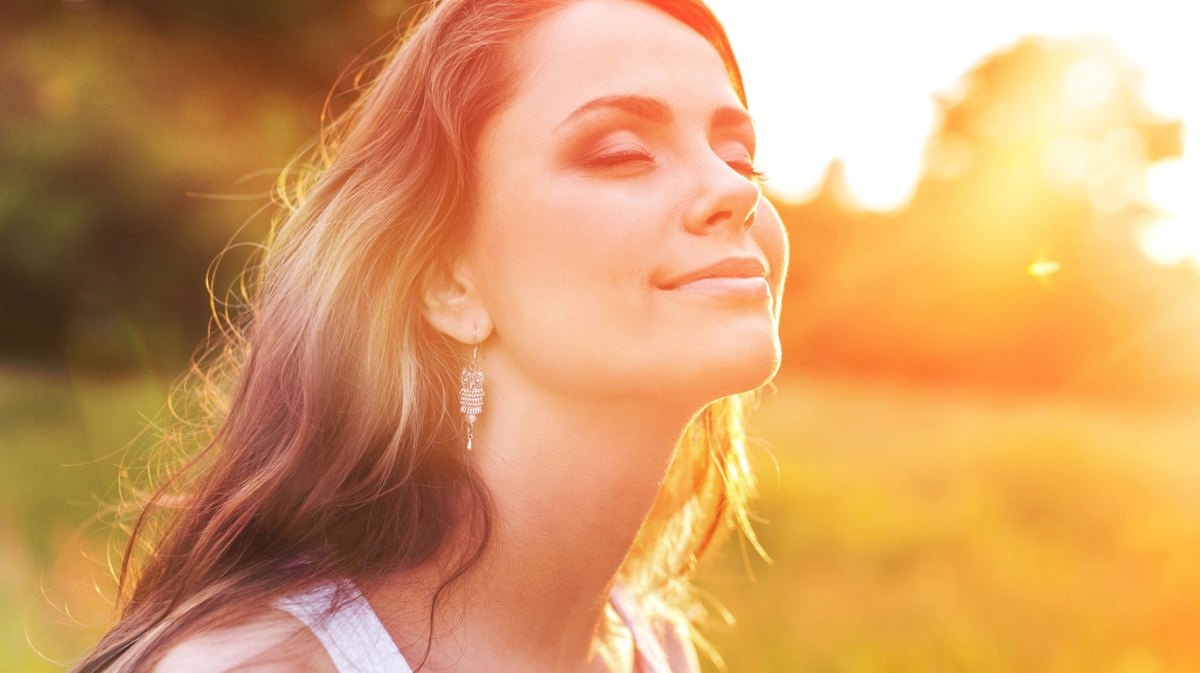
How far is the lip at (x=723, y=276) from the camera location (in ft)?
6.87

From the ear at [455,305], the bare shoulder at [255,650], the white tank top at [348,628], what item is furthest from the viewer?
the ear at [455,305]

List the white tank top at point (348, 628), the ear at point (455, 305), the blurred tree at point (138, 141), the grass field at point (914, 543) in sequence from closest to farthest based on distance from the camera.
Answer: the white tank top at point (348, 628) < the ear at point (455, 305) < the grass field at point (914, 543) < the blurred tree at point (138, 141)

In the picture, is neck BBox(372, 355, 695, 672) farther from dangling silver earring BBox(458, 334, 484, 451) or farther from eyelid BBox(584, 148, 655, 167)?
eyelid BBox(584, 148, 655, 167)

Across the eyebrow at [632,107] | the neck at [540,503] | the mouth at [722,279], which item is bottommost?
the neck at [540,503]

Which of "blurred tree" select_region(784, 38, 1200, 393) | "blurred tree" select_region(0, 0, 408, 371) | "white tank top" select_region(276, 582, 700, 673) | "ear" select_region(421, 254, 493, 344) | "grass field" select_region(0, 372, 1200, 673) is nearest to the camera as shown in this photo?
"white tank top" select_region(276, 582, 700, 673)

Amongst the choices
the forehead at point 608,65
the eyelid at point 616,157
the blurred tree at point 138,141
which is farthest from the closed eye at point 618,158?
the blurred tree at point 138,141

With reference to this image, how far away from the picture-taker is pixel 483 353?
2367 millimetres

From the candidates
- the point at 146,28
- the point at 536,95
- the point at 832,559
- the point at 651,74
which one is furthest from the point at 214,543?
the point at 146,28

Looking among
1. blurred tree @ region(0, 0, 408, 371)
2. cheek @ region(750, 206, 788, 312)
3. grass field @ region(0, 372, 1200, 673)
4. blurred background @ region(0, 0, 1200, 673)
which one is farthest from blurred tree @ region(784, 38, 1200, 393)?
cheek @ region(750, 206, 788, 312)

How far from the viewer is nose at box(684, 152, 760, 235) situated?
6.96ft

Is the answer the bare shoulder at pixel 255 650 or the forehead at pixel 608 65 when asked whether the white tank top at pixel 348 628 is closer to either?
the bare shoulder at pixel 255 650

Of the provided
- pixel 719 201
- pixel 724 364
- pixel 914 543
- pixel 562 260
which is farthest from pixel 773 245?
pixel 914 543

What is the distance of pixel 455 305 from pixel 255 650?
882 mm

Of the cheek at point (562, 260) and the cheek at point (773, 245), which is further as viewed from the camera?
the cheek at point (773, 245)
